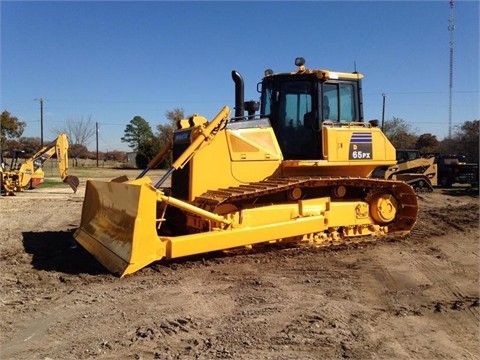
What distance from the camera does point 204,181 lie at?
7.36m

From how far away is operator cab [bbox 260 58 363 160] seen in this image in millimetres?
8109

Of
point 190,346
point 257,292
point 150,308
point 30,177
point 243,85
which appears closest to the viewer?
point 190,346

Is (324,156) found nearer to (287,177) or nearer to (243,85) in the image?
(287,177)

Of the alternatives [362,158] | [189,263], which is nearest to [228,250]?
[189,263]

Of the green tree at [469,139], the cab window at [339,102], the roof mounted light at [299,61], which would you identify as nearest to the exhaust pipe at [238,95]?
the roof mounted light at [299,61]

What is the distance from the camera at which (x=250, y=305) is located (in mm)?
5055

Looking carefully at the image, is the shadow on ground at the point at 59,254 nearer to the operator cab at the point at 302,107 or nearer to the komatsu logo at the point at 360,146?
the operator cab at the point at 302,107

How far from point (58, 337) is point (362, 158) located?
19.6ft

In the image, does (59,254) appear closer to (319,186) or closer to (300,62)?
(319,186)

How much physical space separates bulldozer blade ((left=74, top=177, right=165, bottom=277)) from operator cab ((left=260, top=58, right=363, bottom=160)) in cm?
263

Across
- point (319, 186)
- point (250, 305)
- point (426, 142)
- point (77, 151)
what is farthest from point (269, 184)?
point (77, 151)

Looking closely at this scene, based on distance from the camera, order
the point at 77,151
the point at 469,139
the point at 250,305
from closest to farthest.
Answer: the point at 250,305 < the point at 469,139 < the point at 77,151

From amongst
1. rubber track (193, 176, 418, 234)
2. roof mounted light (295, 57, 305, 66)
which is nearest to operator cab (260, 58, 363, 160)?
roof mounted light (295, 57, 305, 66)

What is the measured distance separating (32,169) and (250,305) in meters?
19.0
